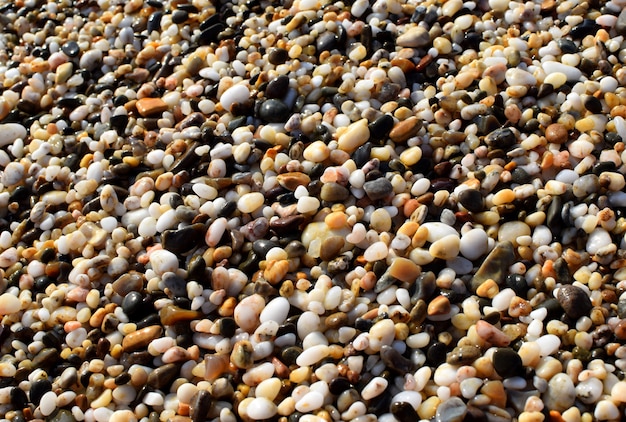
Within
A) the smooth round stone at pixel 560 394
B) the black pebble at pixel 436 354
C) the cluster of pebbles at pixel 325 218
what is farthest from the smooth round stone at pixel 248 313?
the smooth round stone at pixel 560 394

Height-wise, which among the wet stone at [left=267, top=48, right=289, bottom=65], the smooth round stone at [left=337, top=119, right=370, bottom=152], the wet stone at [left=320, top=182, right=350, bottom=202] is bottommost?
the wet stone at [left=320, top=182, right=350, bottom=202]

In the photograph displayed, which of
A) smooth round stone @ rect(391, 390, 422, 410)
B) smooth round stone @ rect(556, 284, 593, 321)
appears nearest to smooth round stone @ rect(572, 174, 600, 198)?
smooth round stone @ rect(556, 284, 593, 321)

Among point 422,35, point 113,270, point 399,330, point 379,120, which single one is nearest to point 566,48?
point 422,35

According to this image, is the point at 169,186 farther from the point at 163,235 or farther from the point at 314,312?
the point at 314,312

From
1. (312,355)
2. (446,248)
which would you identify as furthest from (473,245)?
(312,355)

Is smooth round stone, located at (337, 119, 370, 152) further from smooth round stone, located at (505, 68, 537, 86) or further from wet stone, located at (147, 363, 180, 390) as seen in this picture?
wet stone, located at (147, 363, 180, 390)

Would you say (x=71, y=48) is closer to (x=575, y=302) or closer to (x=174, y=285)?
(x=174, y=285)

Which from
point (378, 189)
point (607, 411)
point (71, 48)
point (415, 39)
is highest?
point (71, 48)

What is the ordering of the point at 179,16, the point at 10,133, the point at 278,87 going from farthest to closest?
the point at 179,16 → the point at 10,133 → the point at 278,87
